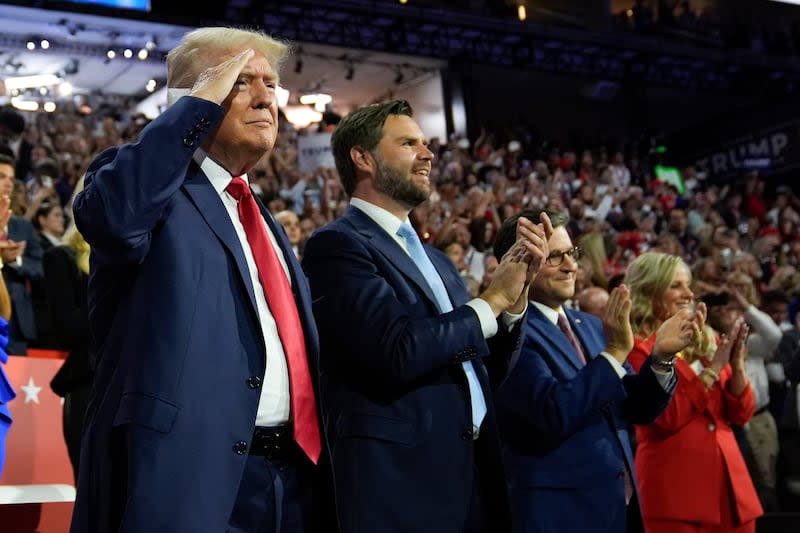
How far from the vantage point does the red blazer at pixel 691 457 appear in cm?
330

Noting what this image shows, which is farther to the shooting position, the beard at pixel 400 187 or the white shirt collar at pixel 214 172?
the beard at pixel 400 187

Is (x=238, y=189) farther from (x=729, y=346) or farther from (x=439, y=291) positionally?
(x=729, y=346)

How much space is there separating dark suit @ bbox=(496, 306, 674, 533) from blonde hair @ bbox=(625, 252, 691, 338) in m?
0.80

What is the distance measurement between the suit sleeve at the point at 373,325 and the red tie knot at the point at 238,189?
1.53 ft

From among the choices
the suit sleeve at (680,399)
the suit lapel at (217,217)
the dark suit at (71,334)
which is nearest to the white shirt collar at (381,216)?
the suit lapel at (217,217)

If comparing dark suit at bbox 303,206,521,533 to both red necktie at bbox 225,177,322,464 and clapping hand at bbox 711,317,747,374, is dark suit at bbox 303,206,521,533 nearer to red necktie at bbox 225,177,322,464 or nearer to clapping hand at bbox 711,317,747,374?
red necktie at bbox 225,177,322,464

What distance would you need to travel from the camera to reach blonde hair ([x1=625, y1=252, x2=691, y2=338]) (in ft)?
11.6

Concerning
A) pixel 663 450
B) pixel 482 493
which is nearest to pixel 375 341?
pixel 482 493

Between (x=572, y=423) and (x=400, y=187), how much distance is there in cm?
79

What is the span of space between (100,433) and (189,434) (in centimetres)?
15

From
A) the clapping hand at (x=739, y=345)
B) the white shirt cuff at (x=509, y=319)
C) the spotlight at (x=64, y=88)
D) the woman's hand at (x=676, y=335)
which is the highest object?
the spotlight at (x=64, y=88)

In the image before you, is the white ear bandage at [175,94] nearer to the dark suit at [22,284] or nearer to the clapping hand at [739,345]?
the clapping hand at [739,345]

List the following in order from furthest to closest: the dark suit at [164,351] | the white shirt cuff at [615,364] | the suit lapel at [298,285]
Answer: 1. the white shirt cuff at [615,364]
2. the suit lapel at [298,285]
3. the dark suit at [164,351]

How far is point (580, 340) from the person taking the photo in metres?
3.06
